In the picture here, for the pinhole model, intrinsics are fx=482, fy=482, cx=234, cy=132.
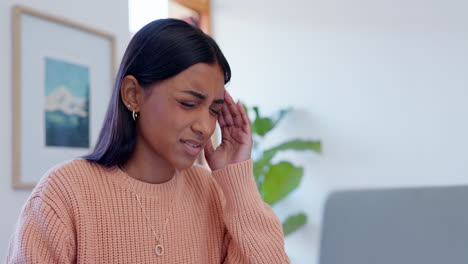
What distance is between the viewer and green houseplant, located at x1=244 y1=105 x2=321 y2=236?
8.65 feet

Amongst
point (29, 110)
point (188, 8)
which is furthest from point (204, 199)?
point (188, 8)

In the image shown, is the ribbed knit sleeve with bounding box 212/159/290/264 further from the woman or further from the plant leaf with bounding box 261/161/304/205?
the plant leaf with bounding box 261/161/304/205

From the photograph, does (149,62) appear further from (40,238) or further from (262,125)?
(262,125)

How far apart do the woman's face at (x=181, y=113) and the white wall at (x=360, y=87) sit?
5.83 ft

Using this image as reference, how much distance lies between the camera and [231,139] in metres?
1.20

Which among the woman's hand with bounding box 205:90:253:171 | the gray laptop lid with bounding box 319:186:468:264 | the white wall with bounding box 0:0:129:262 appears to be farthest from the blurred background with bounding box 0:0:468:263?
Answer: the gray laptop lid with bounding box 319:186:468:264

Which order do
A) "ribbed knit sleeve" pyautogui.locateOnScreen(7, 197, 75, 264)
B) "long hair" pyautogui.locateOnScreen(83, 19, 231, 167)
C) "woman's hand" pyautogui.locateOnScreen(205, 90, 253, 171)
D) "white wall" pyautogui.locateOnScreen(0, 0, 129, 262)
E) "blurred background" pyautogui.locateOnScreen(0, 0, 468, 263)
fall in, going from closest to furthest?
"ribbed knit sleeve" pyautogui.locateOnScreen(7, 197, 75, 264) < "long hair" pyautogui.locateOnScreen(83, 19, 231, 167) < "woman's hand" pyautogui.locateOnScreen(205, 90, 253, 171) < "white wall" pyautogui.locateOnScreen(0, 0, 129, 262) < "blurred background" pyautogui.locateOnScreen(0, 0, 468, 263)

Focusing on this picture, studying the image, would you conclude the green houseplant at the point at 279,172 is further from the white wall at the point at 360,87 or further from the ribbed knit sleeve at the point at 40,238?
the ribbed knit sleeve at the point at 40,238

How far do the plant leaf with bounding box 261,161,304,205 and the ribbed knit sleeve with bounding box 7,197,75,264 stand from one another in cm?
183

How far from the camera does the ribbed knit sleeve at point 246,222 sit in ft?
3.39

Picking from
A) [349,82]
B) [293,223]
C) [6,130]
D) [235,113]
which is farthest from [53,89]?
[349,82]

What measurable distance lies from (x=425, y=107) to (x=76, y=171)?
78.2 inches

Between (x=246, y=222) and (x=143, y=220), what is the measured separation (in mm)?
224

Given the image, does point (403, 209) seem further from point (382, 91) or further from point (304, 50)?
→ point (304, 50)
